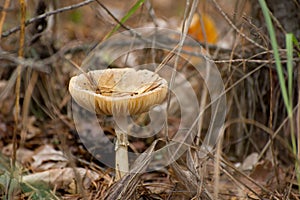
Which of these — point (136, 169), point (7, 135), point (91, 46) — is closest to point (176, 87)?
point (91, 46)

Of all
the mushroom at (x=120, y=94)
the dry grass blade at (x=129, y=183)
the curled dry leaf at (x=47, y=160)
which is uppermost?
the mushroom at (x=120, y=94)

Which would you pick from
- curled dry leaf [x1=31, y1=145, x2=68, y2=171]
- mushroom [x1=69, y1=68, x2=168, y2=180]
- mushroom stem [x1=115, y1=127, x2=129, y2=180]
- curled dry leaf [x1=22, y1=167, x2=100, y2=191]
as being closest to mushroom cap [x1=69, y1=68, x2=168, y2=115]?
mushroom [x1=69, y1=68, x2=168, y2=180]

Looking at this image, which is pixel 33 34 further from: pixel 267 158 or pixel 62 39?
pixel 267 158

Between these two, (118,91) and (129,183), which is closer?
(129,183)

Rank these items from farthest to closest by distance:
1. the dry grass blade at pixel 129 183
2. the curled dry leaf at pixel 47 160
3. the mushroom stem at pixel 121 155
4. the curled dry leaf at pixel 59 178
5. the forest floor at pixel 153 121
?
the curled dry leaf at pixel 47 160 < the curled dry leaf at pixel 59 178 < the forest floor at pixel 153 121 < the mushroom stem at pixel 121 155 < the dry grass blade at pixel 129 183

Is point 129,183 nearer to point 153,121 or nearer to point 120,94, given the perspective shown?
point 120,94

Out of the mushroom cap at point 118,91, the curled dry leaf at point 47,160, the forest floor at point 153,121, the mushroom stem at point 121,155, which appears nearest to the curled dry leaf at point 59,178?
the forest floor at point 153,121

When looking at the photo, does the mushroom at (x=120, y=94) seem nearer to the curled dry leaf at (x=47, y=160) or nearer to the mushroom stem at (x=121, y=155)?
the mushroom stem at (x=121, y=155)

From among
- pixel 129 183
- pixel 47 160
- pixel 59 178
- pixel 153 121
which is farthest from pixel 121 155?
pixel 153 121

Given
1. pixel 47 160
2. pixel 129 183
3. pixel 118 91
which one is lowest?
pixel 47 160
